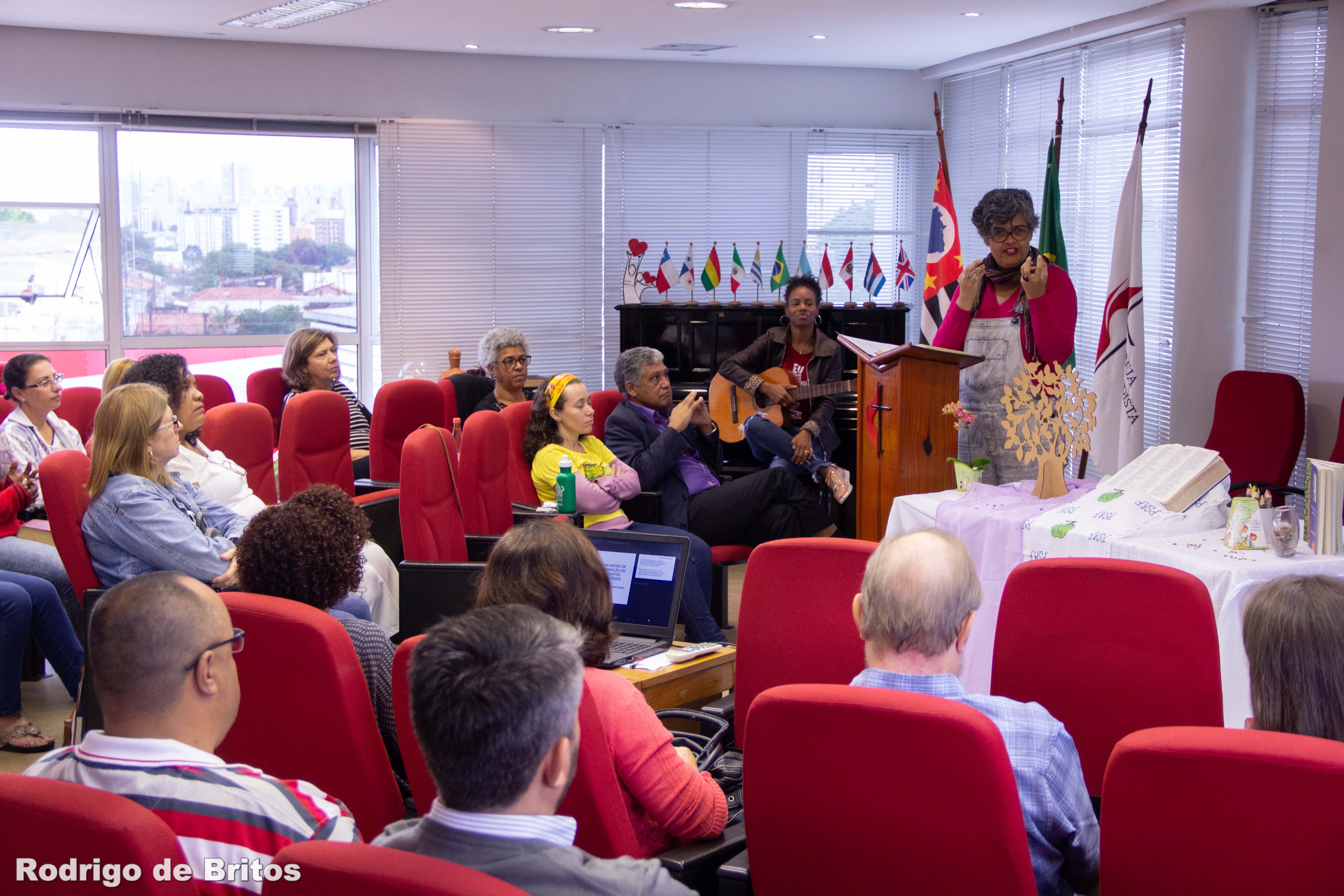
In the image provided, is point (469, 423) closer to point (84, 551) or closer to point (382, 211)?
point (84, 551)

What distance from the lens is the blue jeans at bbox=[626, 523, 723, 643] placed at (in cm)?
445

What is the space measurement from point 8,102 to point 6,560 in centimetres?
395

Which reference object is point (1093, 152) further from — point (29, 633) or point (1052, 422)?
point (29, 633)

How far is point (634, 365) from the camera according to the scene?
205 inches

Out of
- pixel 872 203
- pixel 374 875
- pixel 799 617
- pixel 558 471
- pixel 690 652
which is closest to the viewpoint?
pixel 374 875

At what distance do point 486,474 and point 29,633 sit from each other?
1726 mm

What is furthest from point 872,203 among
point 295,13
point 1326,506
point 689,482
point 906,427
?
point 1326,506

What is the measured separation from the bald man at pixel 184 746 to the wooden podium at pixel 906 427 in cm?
309

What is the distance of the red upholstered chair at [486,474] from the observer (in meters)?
4.44

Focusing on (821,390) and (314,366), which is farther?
(821,390)

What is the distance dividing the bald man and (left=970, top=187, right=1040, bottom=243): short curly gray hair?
11.7 ft

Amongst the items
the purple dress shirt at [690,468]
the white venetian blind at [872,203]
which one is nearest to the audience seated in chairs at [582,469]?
the purple dress shirt at [690,468]

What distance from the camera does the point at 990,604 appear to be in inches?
150

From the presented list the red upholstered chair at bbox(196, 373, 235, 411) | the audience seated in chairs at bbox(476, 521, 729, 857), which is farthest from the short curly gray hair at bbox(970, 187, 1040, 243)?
the red upholstered chair at bbox(196, 373, 235, 411)
